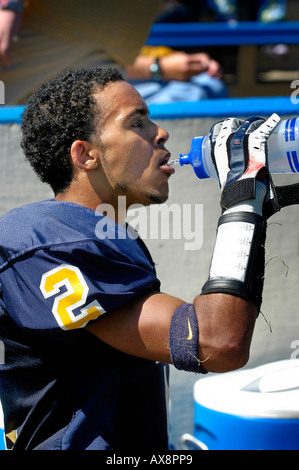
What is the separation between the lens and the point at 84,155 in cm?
219

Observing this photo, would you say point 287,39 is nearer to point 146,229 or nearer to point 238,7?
point 238,7

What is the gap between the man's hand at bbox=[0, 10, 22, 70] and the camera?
398 centimetres

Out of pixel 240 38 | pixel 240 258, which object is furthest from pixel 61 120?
pixel 240 38

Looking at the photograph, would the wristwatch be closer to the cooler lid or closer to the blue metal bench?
the blue metal bench

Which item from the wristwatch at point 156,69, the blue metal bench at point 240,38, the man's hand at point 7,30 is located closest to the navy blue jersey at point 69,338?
the man's hand at point 7,30

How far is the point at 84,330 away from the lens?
184 cm

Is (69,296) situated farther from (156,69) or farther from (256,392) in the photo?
(156,69)

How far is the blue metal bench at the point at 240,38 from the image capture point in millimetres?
7230

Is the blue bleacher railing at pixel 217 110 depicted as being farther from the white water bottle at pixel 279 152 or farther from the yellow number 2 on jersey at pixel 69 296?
the yellow number 2 on jersey at pixel 69 296

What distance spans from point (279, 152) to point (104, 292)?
2.65ft

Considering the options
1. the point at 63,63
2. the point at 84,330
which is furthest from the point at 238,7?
the point at 84,330

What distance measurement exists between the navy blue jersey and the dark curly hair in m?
0.28
